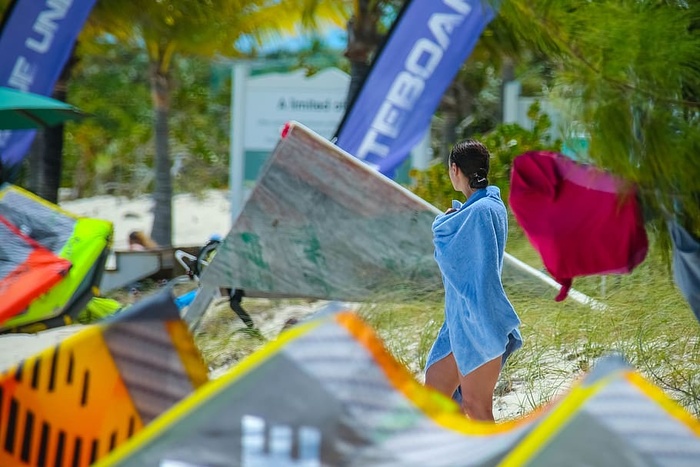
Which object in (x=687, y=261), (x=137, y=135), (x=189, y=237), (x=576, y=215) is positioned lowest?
(x=189, y=237)

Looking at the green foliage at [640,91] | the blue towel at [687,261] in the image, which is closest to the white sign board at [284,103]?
the green foliage at [640,91]

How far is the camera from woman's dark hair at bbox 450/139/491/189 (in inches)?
173

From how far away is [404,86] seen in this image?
9695 mm

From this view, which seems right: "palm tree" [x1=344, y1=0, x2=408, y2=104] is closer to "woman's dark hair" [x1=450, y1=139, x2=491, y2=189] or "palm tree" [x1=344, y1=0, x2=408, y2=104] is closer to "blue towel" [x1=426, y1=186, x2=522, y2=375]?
"woman's dark hair" [x1=450, y1=139, x2=491, y2=189]

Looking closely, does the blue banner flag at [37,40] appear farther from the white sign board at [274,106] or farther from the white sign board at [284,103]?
the white sign board at [284,103]

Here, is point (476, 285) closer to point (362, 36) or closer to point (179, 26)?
point (362, 36)

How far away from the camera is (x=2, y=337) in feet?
24.0

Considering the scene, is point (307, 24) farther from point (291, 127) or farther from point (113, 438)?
point (113, 438)

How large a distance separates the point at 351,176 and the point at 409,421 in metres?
4.39

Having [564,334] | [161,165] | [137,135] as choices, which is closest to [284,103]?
[161,165]

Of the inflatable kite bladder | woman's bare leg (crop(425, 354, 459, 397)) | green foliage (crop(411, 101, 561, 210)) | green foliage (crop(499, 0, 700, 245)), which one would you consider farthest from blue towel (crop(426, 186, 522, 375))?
green foliage (crop(411, 101, 561, 210))

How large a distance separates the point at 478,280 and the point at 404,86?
5.65 metres

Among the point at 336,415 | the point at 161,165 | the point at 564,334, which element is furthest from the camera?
the point at 161,165

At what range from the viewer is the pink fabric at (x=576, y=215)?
3871mm
